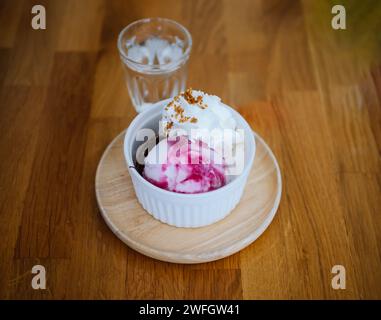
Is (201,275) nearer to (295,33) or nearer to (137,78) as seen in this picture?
(137,78)

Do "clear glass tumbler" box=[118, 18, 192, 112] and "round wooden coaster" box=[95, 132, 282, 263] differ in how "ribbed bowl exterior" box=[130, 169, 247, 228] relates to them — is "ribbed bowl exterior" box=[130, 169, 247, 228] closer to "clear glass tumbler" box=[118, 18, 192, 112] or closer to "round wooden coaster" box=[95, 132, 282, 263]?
"round wooden coaster" box=[95, 132, 282, 263]

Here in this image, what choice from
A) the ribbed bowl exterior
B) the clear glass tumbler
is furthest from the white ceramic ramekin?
the clear glass tumbler

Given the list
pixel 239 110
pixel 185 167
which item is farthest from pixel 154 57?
pixel 185 167

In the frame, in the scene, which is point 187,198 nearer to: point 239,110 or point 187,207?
point 187,207

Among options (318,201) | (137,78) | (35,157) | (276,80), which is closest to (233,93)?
(276,80)

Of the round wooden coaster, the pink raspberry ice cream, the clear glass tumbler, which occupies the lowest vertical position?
the round wooden coaster

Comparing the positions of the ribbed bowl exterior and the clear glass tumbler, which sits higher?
the clear glass tumbler
